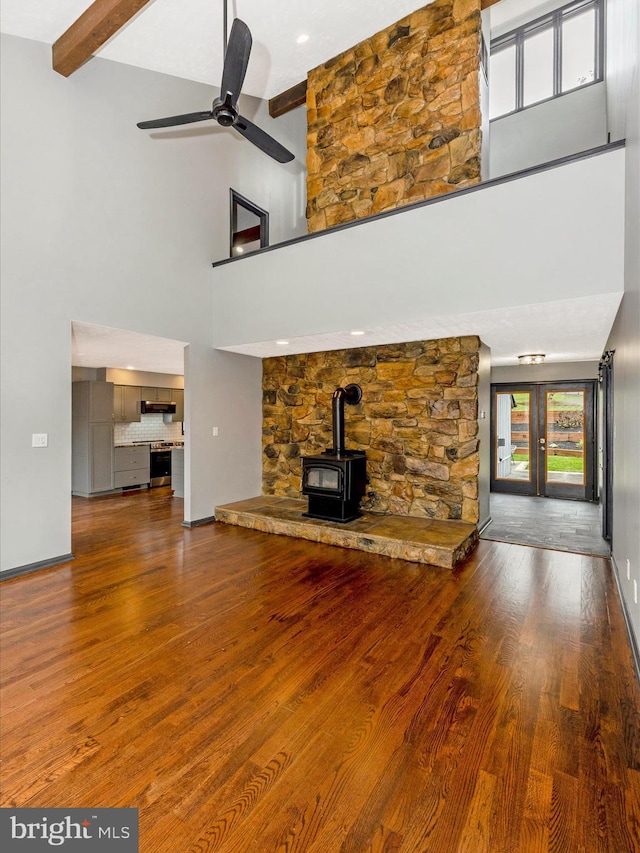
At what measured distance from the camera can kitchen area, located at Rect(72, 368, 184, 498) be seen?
734 cm

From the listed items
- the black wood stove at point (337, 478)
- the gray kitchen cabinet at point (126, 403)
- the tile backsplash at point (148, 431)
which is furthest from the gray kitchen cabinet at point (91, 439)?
the black wood stove at point (337, 478)

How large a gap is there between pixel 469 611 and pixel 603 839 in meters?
1.71

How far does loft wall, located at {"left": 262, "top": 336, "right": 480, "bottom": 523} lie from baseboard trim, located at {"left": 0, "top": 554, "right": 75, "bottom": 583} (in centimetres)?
307

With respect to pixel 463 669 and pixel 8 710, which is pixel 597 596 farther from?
pixel 8 710

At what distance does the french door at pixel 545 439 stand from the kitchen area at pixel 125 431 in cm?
586

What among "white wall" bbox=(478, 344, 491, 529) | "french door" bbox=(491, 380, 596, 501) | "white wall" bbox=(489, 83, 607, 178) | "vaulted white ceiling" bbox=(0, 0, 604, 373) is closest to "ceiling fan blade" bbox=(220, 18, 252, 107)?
"vaulted white ceiling" bbox=(0, 0, 604, 373)

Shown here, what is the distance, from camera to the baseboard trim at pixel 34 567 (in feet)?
12.2

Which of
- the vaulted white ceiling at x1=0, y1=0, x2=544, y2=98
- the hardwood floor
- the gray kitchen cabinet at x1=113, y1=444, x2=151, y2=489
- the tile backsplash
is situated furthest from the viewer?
the tile backsplash

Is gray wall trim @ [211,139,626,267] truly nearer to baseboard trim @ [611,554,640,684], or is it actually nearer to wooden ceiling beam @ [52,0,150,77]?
wooden ceiling beam @ [52,0,150,77]

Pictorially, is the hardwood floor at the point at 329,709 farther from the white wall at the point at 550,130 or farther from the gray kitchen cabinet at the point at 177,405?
the white wall at the point at 550,130

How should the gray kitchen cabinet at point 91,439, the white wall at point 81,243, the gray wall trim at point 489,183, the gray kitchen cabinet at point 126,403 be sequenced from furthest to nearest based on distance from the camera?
1. the gray kitchen cabinet at point 126,403
2. the gray kitchen cabinet at point 91,439
3. the white wall at point 81,243
4. the gray wall trim at point 489,183

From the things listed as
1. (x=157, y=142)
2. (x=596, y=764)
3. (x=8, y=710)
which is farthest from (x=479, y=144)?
(x=8, y=710)

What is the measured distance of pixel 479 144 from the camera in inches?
184

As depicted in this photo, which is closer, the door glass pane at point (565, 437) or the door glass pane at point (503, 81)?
the door glass pane at point (503, 81)
